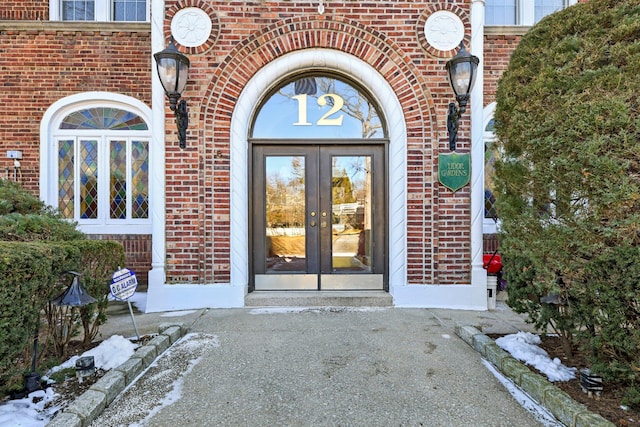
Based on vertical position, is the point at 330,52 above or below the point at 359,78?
above

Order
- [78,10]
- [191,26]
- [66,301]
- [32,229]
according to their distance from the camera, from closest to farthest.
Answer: [66,301]
[32,229]
[191,26]
[78,10]

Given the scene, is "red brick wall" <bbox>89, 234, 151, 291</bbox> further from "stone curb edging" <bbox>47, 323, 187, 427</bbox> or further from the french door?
"stone curb edging" <bbox>47, 323, 187, 427</bbox>

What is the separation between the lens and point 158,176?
193 inches

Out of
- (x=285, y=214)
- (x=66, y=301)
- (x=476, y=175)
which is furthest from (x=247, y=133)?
(x=476, y=175)

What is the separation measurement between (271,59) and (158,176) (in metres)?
2.28

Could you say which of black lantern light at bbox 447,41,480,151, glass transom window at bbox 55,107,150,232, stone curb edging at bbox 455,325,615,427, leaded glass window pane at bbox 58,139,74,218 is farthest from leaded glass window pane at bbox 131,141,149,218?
stone curb edging at bbox 455,325,615,427

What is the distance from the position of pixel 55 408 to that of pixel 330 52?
4872 mm

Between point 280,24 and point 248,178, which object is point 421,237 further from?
point 280,24

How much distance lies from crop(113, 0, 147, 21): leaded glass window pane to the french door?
140 inches

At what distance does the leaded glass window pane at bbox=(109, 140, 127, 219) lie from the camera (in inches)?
242

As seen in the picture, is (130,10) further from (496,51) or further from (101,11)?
(496,51)

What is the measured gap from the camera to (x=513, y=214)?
3.22 meters

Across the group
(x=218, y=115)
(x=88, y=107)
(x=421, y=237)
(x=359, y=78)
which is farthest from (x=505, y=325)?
(x=88, y=107)

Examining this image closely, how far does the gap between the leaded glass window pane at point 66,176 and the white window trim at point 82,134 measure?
6 centimetres
